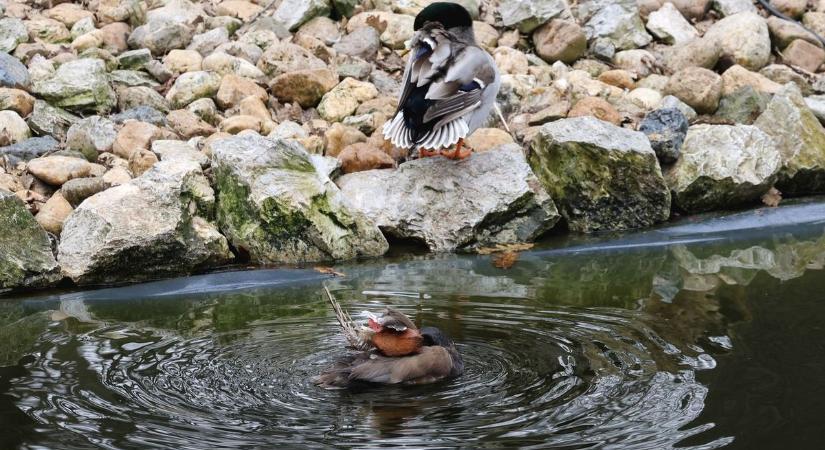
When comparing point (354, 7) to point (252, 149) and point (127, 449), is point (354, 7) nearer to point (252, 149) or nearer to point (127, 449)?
point (252, 149)

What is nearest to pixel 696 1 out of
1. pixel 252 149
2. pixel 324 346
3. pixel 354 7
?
pixel 354 7

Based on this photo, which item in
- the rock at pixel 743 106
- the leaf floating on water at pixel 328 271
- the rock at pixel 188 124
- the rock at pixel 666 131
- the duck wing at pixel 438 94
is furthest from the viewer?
the rock at pixel 743 106

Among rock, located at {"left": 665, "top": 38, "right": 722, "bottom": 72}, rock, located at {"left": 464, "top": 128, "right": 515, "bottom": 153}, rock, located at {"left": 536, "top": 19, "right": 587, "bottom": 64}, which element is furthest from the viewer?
rock, located at {"left": 536, "top": 19, "right": 587, "bottom": 64}

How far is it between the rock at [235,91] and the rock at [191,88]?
0.08 metres

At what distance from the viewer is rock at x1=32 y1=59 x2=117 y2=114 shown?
281 inches

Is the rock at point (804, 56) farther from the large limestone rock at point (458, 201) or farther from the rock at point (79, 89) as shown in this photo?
the rock at point (79, 89)

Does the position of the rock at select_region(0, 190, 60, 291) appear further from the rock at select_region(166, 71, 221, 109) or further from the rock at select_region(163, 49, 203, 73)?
the rock at select_region(163, 49, 203, 73)

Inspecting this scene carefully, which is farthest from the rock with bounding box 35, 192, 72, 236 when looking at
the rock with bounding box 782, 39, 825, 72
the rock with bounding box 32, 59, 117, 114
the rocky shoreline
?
the rock with bounding box 782, 39, 825, 72

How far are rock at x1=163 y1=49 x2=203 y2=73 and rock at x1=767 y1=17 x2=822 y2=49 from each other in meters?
5.30

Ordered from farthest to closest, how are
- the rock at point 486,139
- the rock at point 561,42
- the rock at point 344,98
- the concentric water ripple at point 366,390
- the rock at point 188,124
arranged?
the rock at point 561,42 < the rock at point 344,98 < the rock at point 188,124 < the rock at point 486,139 < the concentric water ripple at point 366,390

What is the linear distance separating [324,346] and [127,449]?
121 cm

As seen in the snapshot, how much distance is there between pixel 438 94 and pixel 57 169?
2404 millimetres

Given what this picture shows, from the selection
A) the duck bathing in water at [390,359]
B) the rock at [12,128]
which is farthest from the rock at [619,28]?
the duck bathing in water at [390,359]

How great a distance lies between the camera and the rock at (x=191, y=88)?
740 cm
